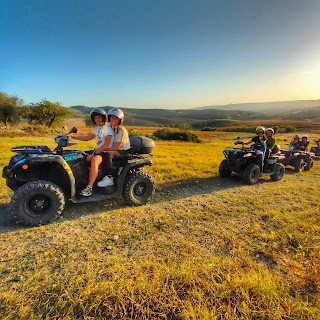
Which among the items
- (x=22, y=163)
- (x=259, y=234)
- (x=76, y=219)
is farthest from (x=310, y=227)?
(x=22, y=163)

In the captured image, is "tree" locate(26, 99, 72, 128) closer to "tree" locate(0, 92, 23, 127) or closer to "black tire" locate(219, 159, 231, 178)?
"tree" locate(0, 92, 23, 127)

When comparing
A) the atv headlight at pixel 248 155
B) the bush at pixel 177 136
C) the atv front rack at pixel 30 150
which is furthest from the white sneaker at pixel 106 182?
the bush at pixel 177 136

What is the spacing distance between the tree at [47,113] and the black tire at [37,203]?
46.4 m

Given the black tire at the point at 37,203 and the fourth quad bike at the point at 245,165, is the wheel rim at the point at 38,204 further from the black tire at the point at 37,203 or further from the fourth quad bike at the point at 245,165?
the fourth quad bike at the point at 245,165

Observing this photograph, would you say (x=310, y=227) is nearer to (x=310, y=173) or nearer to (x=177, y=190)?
(x=177, y=190)

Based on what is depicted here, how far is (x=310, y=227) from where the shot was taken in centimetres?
480

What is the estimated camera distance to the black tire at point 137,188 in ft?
18.5

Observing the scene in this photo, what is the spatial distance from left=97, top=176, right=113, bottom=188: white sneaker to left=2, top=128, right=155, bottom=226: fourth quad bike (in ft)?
0.26

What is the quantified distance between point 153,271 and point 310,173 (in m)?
10.7

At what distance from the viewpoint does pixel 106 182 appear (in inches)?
216

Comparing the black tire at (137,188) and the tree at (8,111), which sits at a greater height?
the tree at (8,111)

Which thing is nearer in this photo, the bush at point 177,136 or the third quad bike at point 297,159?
the third quad bike at point 297,159

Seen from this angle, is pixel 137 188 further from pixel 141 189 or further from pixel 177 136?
pixel 177 136

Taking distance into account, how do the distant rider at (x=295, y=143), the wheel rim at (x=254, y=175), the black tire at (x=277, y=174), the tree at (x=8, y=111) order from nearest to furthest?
the wheel rim at (x=254, y=175)
the black tire at (x=277, y=174)
the distant rider at (x=295, y=143)
the tree at (x=8, y=111)
